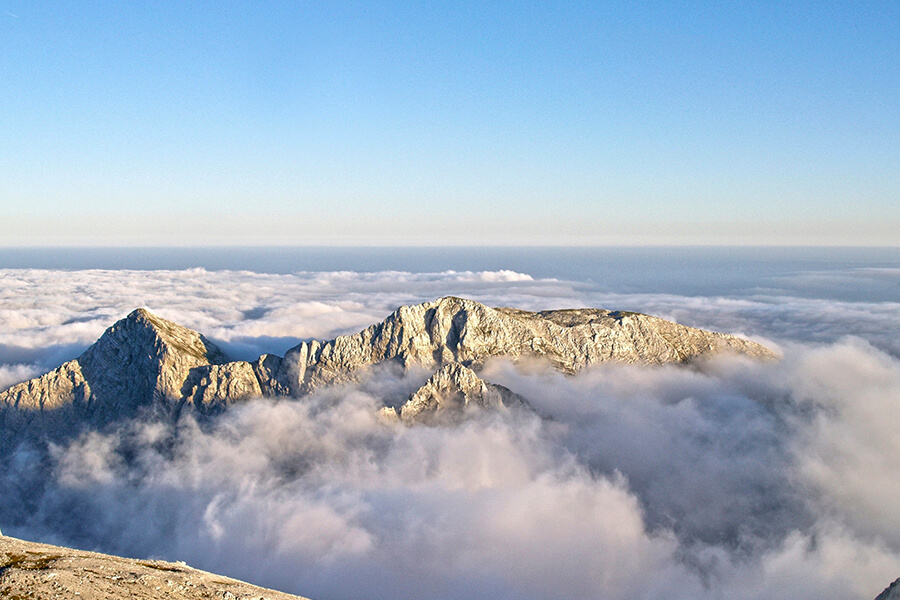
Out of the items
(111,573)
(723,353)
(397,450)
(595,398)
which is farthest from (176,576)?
(723,353)

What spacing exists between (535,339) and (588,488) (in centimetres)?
4870

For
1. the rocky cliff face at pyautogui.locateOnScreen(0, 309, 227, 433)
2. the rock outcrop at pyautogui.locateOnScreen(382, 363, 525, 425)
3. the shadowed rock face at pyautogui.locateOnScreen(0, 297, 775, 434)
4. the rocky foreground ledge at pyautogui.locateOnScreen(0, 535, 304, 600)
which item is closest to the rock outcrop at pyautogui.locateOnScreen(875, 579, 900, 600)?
the rocky foreground ledge at pyautogui.locateOnScreen(0, 535, 304, 600)

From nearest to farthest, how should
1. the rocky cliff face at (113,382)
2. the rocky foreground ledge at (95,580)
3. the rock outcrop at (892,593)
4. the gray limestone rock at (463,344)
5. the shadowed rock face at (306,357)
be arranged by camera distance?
the rock outcrop at (892,593)
the rocky foreground ledge at (95,580)
the gray limestone rock at (463,344)
the shadowed rock face at (306,357)
the rocky cliff face at (113,382)

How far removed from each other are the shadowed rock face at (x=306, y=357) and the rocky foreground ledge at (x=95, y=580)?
11466cm

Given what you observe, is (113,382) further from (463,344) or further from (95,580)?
(95,580)

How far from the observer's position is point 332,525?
130250 mm

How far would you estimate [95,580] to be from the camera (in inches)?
1559

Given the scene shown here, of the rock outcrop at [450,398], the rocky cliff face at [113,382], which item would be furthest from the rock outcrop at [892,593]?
the rocky cliff face at [113,382]

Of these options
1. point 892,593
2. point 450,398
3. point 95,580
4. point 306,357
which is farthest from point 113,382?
point 892,593

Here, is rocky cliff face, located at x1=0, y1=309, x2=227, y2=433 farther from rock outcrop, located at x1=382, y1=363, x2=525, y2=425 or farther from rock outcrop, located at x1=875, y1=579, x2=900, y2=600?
rock outcrop, located at x1=875, y1=579, x2=900, y2=600

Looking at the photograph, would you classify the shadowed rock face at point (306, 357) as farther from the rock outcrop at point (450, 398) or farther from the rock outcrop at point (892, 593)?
the rock outcrop at point (892, 593)

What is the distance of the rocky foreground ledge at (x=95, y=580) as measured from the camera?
36469mm

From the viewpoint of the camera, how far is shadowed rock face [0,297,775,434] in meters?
163

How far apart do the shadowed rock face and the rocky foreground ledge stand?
4514 inches
